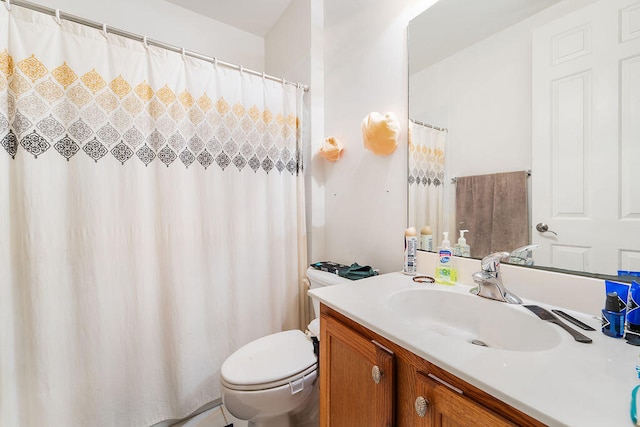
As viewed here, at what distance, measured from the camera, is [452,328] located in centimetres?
84

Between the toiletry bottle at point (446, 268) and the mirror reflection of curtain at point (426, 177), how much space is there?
10 cm

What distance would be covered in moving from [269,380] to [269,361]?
0.33ft

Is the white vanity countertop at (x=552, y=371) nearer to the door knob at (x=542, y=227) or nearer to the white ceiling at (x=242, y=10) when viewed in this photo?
the door knob at (x=542, y=227)

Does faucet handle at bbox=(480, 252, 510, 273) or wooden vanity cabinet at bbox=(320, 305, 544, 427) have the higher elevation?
faucet handle at bbox=(480, 252, 510, 273)

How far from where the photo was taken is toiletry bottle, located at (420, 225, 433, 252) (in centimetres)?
110

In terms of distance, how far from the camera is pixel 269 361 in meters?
1.07

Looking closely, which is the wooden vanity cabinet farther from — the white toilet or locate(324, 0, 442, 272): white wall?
locate(324, 0, 442, 272): white wall

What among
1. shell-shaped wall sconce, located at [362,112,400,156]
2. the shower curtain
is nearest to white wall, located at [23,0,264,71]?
the shower curtain

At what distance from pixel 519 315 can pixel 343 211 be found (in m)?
0.99

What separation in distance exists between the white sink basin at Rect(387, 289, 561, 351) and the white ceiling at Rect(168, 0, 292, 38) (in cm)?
210

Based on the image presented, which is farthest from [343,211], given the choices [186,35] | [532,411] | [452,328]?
[186,35]

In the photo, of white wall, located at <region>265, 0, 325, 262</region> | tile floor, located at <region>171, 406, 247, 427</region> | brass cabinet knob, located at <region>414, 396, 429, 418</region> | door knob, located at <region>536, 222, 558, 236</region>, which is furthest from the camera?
white wall, located at <region>265, 0, 325, 262</region>

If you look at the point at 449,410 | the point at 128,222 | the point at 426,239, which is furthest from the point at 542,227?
the point at 128,222

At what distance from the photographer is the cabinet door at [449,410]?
44 centimetres
